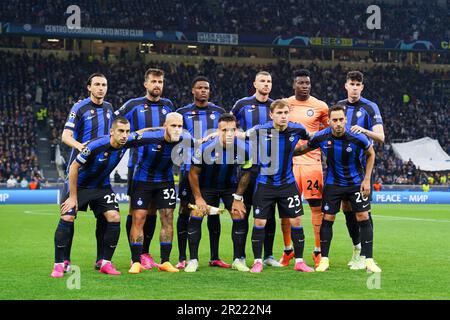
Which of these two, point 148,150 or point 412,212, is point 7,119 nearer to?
point 412,212

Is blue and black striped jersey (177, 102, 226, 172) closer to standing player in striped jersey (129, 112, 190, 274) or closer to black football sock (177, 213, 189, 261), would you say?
standing player in striped jersey (129, 112, 190, 274)

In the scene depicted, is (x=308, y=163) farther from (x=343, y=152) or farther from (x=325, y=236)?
(x=325, y=236)

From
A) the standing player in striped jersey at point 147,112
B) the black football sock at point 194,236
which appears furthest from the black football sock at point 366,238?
the standing player in striped jersey at point 147,112

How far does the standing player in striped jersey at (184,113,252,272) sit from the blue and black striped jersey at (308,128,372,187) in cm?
97

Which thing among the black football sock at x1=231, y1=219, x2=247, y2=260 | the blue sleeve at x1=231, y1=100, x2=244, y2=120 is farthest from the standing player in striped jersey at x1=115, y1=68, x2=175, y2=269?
the black football sock at x1=231, y1=219, x2=247, y2=260

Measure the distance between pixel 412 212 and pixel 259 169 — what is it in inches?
687

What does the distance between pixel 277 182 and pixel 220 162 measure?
31.3 inches

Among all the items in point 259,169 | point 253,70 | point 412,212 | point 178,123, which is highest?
point 253,70

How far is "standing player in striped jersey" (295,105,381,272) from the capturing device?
974cm

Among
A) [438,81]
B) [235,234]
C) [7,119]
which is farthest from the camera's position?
[438,81]

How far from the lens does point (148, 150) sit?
9859 millimetres

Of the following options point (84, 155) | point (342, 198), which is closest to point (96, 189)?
point (84, 155)

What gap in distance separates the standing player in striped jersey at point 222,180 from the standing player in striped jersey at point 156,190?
0.30 metres
